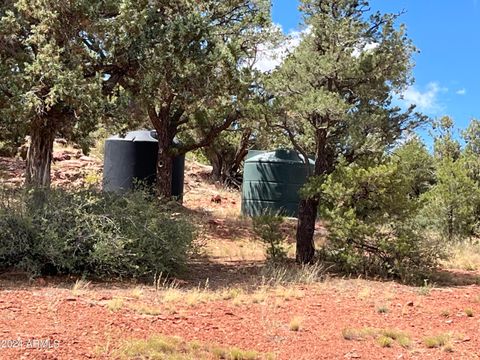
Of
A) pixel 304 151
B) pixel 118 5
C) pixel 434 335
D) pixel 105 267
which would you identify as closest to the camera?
pixel 434 335

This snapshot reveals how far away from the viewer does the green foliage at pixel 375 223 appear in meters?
8.95

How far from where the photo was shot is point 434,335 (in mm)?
5883

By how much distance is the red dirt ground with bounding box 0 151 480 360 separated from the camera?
484cm

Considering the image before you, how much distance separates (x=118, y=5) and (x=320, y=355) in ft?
23.0

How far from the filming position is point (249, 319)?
6059 mm

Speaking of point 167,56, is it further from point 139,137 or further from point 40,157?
point 139,137

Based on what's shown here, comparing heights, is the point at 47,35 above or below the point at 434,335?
above

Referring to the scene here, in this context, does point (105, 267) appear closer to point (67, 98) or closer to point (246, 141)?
point (67, 98)

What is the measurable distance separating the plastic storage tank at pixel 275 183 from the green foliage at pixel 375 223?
26.3 ft

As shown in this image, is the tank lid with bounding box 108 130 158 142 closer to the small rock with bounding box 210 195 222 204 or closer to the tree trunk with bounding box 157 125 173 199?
the tree trunk with bounding box 157 125 173 199

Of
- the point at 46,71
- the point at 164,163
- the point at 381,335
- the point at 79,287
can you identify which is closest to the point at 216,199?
the point at 164,163

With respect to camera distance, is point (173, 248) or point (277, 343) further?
point (173, 248)

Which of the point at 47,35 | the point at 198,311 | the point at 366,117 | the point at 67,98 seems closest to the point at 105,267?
the point at 198,311

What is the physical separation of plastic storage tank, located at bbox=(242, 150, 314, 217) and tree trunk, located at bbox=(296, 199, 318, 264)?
733cm
